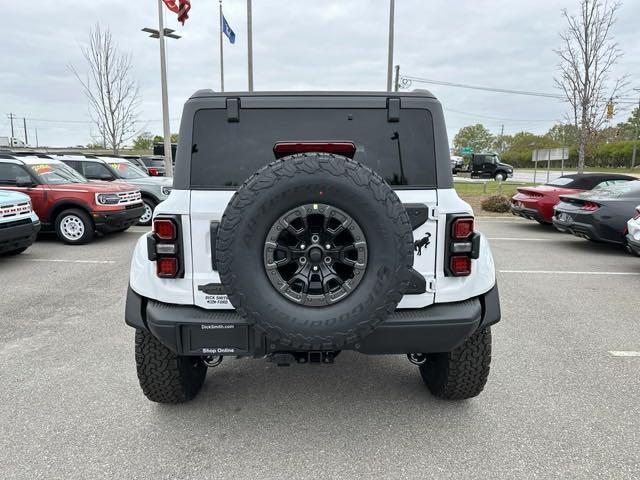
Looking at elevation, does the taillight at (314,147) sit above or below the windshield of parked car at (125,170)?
above

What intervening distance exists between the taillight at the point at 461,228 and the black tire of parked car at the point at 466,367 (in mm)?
670

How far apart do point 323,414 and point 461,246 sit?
1.39m

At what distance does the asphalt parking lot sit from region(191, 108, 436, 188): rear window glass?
1.49 meters

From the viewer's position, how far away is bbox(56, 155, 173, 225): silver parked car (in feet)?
37.3

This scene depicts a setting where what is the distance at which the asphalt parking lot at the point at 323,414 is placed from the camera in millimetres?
2445

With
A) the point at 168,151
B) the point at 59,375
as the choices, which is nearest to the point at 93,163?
the point at 168,151

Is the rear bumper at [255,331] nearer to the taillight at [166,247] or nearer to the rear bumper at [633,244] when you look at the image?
the taillight at [166,247]

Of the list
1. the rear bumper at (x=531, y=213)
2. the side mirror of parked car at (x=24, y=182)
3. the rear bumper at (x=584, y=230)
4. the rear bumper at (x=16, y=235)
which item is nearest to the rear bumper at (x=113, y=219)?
the side mirror of parked car at (x=24, y=182)

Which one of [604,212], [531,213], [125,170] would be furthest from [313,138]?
[125,170]

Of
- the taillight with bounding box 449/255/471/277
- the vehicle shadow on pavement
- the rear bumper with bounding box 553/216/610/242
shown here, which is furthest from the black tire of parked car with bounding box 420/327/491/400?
the rear bumper with bounding box 553/216/610/242

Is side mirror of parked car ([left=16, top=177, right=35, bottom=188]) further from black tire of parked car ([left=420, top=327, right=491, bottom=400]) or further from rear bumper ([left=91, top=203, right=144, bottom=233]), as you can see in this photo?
black tire of parked car ([left=420, top=327, right=491, bottom=400])

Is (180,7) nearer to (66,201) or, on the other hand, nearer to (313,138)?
(66,201)

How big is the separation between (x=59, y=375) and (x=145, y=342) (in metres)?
1.17

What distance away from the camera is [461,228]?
251cm
